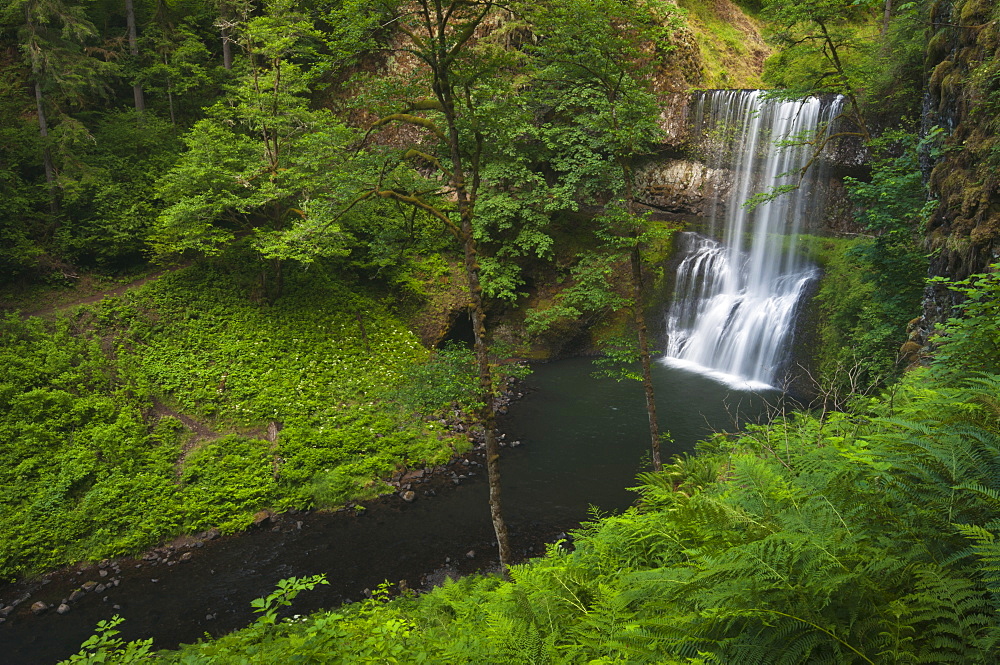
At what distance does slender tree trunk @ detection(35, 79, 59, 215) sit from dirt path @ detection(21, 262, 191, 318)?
3.01 metres

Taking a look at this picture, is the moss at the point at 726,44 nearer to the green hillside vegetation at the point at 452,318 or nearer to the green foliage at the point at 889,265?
the green hillside vegetation at the point at 452,318

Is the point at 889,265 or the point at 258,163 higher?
the point at 258,163

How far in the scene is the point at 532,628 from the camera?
112 inches

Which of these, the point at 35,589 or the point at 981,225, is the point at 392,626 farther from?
the point at 35,589

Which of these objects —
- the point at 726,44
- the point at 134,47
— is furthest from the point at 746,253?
the point at 134,47

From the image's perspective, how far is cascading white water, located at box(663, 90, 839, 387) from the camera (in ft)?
59.3

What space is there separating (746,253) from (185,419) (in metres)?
20.0

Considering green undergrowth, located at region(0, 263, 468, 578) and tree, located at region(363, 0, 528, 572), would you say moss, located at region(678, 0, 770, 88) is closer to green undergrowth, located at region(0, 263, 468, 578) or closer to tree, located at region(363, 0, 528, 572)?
tree, located at region(363, 0, 528, 572)

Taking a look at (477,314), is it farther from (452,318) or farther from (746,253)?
(746,253)

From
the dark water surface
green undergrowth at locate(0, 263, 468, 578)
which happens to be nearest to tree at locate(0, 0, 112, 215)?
green undergrowth at locate(0, 263, 468, 578)

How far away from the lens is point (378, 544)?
10359 millimetres

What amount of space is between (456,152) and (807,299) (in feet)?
49.7

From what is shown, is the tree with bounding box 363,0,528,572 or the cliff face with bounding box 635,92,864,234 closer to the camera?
the tree with bounding box 363,0,528,572

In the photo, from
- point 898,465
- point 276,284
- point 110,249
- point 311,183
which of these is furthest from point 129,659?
point 110,249
